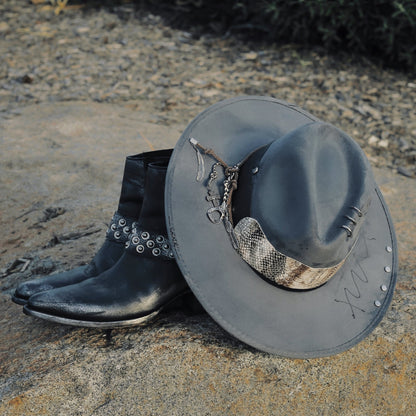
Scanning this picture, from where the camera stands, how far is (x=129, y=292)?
166 cm

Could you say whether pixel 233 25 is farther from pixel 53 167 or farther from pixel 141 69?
pixel 53 167

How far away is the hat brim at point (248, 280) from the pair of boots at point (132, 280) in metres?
0.17

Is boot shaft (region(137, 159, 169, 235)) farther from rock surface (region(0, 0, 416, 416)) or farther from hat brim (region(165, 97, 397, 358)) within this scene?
rock surface (region(0, 0, 416, 416))

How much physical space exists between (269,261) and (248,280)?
0.09 m

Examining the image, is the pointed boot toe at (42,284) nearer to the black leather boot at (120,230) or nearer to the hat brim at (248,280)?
the black leather boot at (120,230)

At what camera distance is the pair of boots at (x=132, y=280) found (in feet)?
5.29

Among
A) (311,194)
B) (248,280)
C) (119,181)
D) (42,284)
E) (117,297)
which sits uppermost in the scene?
(311,194)

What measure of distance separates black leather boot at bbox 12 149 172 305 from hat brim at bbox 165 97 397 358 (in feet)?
0.77

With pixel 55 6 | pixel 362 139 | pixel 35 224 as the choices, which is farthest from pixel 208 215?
pixel 55 6

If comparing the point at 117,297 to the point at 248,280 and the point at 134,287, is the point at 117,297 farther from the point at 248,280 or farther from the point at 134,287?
the point at 248,280

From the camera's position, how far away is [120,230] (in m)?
1.85

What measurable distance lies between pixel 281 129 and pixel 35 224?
1437 mm

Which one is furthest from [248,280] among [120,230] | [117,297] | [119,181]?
[119,181]

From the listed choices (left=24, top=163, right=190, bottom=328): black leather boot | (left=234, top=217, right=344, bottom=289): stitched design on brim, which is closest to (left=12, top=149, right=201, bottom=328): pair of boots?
(left=24, top=163, right=190, bottom=328): black leather boot
